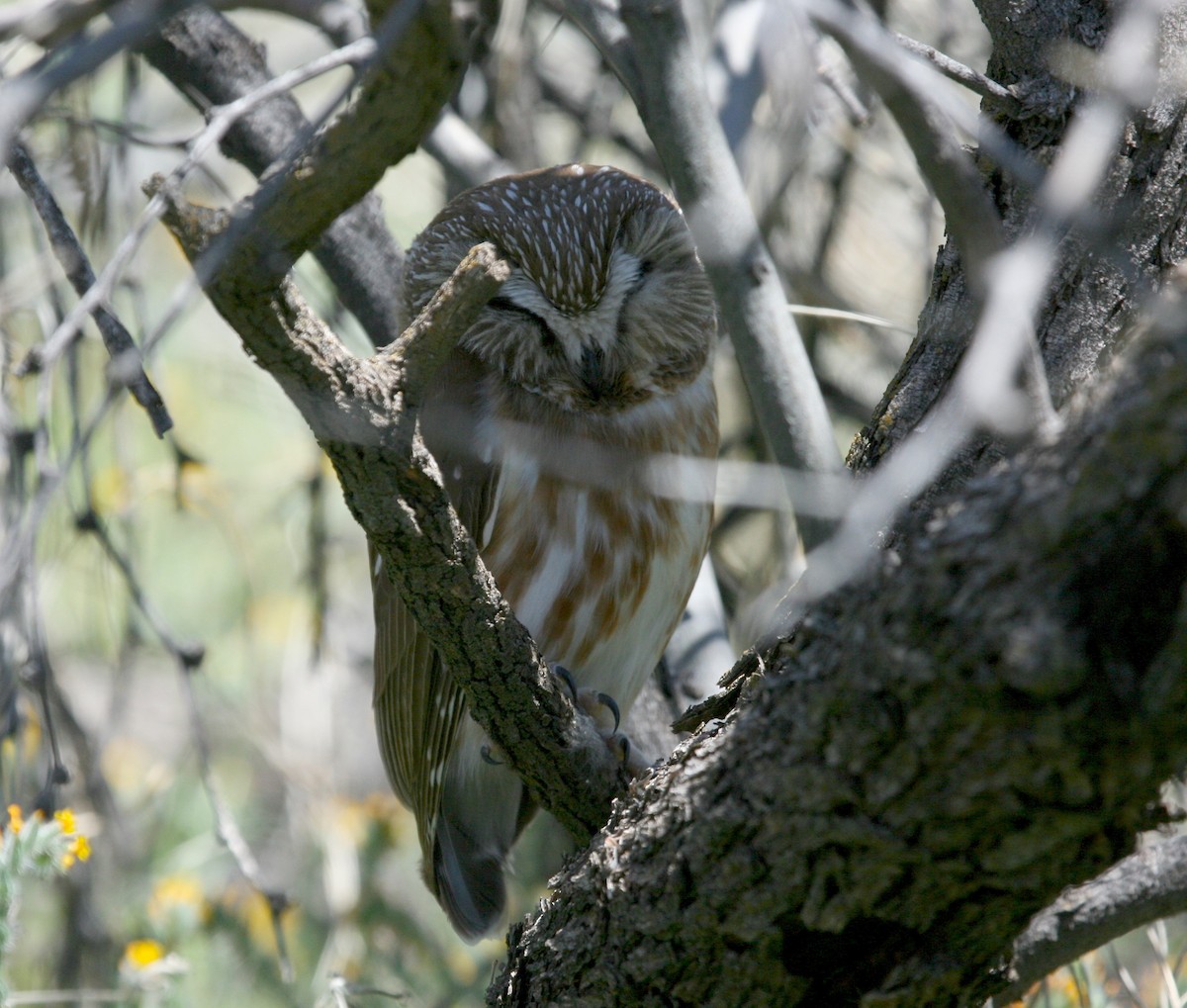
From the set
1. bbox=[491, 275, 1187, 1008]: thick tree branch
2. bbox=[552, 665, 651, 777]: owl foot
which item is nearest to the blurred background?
bbox=[552, 665, 651, 777]: owl foot

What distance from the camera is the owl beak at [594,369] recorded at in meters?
2.82

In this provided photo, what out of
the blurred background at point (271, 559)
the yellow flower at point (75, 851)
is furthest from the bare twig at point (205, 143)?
the yellow flower at point (75, 851)

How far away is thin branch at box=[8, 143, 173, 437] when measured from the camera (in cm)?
153

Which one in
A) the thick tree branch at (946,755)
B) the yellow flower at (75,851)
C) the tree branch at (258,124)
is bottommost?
the thick tree branch at (946,755)

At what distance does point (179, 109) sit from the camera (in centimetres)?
515

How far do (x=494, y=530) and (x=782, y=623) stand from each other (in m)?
1.07

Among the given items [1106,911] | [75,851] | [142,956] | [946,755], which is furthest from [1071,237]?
[142,956]

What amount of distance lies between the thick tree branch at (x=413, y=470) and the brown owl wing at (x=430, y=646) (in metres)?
0.65

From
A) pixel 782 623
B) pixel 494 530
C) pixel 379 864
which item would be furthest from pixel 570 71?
pixel 782 623

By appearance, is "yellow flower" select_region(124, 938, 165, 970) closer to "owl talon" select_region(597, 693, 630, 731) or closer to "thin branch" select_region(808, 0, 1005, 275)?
"owl talon" select_region(597, 693, 630, 731)

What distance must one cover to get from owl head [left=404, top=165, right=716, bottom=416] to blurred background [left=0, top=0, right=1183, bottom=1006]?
329 millimetres

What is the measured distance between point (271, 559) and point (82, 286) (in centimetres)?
424

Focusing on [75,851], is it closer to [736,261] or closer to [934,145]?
[736,261]

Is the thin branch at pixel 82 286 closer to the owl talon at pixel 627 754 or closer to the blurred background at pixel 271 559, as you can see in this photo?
the blurred background at pixel 271 559
